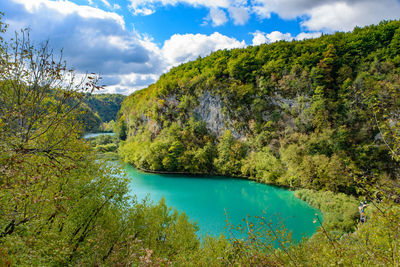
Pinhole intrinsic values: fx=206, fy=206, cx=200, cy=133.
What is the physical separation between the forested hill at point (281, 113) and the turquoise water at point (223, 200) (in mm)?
2542

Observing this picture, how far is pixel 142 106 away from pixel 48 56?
41.2 m

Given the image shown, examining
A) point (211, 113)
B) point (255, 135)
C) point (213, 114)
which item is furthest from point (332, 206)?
point (211, 113)

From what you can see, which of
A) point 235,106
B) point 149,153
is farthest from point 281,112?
point 149,153

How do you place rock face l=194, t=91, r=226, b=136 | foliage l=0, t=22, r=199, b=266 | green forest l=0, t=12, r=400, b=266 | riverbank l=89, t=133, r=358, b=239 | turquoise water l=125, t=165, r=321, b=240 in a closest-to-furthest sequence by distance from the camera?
1. foliage l=0, t=22, r=199, b=266
2. green forest l=0, t=12, r=400, b=266
3. riverbank l=89, t=133, r=358, b=239
4. turquoise water l=125, t=165, r=321, b=240
5. rock face l=194, t=91, r=226, b=136

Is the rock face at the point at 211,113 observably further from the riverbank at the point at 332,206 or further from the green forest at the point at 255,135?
the riverbank at the point at 332,206

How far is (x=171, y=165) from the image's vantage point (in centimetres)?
3262

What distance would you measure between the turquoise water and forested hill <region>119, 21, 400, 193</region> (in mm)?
2542

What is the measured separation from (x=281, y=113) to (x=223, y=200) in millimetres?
15667

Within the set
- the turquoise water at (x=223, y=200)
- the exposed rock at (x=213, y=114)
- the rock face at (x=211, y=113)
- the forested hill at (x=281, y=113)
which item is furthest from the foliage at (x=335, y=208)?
the rock face at (x=211, y=113)

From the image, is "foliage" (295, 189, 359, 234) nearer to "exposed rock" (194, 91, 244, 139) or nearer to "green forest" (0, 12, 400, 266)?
"green forest" (0, 12, 400, 266)

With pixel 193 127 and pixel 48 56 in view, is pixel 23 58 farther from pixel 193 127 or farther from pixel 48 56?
pixel 193 127

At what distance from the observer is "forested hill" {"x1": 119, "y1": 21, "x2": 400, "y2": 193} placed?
74.9 ft

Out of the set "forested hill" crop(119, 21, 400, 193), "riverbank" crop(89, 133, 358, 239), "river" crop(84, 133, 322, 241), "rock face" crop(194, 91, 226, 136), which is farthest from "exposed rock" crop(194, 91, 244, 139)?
"riverbank" crop(89, 133, 358, 239)

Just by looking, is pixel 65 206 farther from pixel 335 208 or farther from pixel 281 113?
pixel 281 113
